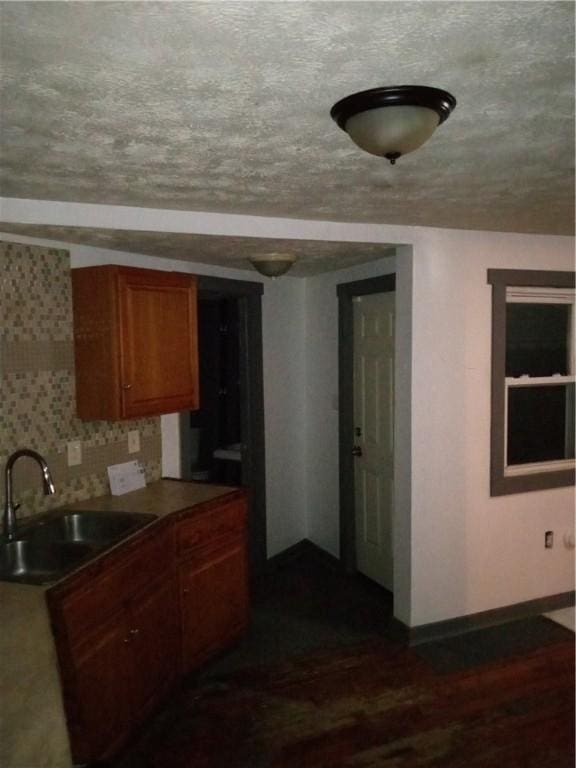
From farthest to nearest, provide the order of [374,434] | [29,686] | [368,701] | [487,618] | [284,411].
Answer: [284,411], [374,434], [487,618], [368,701], [29,686]

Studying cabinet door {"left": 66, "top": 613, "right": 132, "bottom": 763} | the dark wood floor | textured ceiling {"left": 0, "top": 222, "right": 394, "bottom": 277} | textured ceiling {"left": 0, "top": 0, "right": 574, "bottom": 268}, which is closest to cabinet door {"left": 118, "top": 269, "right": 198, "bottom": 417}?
textured ceiling {"left": 0, "top": 222, "right": 394, "bottom": 277}

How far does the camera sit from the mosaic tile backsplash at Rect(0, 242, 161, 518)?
2740mm

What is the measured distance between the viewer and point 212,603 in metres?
3.13

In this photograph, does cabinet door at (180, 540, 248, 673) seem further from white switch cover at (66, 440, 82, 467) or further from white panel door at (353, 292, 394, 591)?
white panel door at (353, 292, 394, 591)

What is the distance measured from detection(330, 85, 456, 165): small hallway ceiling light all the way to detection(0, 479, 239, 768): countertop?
174 centimetres

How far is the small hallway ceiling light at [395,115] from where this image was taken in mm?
1414

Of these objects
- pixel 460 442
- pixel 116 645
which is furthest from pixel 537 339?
pixel 116 645

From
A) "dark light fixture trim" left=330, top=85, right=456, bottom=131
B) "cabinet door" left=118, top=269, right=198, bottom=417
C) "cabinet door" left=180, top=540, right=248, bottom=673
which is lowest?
"cabinet door" left=180, top=540, right=248, bottom=673

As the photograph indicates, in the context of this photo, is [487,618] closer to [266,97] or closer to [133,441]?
[133,441]

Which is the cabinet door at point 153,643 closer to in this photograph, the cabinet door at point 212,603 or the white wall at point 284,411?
the cabinet door at point 212,603

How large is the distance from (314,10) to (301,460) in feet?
12.8

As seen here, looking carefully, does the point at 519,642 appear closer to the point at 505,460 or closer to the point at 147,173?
the point at 505,460

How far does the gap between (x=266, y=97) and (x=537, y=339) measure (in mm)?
2886

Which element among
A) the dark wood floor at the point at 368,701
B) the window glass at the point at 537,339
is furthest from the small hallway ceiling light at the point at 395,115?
the window glass at the point at 537,339
